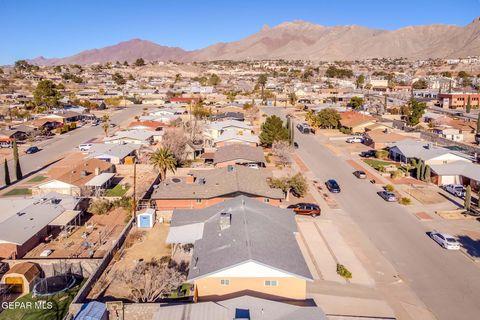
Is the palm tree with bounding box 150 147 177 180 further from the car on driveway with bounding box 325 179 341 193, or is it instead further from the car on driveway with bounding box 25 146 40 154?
the car on driveway with bounding box 25 146 40 154

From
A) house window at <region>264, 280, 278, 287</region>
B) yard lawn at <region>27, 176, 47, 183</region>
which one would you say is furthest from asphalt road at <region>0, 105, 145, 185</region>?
house window at <region>264, 280, 278, 287</region>

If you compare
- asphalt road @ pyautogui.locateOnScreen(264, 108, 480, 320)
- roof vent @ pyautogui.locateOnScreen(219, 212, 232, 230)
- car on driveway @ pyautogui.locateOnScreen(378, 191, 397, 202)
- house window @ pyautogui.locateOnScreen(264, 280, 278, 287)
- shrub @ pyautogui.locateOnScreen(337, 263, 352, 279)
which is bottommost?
asphalt road @ pyautogui.locateOnScreen(264, 108, 480, 320)

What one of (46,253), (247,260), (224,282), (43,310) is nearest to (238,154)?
(46,253)

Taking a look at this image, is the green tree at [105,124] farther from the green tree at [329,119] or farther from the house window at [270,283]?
the house window at [270,283]

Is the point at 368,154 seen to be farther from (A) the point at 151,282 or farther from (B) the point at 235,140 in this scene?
(A) the point at 151,282

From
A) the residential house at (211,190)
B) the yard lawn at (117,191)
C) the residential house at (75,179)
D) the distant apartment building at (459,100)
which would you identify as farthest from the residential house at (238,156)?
the distant apartment building at (459,100)

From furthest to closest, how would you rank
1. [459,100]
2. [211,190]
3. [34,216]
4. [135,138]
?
[459,100], [135,138], [211,190], [34,216]
